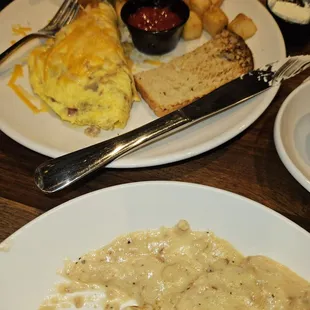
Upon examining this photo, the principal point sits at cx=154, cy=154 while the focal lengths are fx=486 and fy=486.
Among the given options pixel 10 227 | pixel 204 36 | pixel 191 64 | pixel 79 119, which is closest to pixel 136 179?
pixel 79 119

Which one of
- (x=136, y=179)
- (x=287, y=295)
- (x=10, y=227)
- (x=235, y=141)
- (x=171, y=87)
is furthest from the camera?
(x=171, y=87)

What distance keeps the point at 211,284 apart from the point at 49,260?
46cm

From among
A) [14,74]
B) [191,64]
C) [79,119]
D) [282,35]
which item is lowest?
[282,35]

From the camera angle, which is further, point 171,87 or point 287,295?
point 171,87

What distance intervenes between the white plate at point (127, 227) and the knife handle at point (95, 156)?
0.51 feet

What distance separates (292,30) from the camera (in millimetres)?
2195

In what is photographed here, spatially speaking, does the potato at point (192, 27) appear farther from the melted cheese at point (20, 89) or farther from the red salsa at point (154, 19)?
the melted cheese at point (20, 89)

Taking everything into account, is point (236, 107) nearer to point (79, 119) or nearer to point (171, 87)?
point (171, 87)

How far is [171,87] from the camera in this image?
1958mm

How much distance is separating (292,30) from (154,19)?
63 centimetres

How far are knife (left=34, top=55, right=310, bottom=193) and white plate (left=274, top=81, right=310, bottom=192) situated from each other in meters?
0.12

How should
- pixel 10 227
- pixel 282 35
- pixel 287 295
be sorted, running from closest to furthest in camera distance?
pixel 287 295 < pixel 10 227 < pixel 282 35

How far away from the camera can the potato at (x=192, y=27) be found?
213 cm

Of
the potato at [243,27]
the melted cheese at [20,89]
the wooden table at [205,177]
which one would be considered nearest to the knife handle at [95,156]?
the wooden table at [205,177]
